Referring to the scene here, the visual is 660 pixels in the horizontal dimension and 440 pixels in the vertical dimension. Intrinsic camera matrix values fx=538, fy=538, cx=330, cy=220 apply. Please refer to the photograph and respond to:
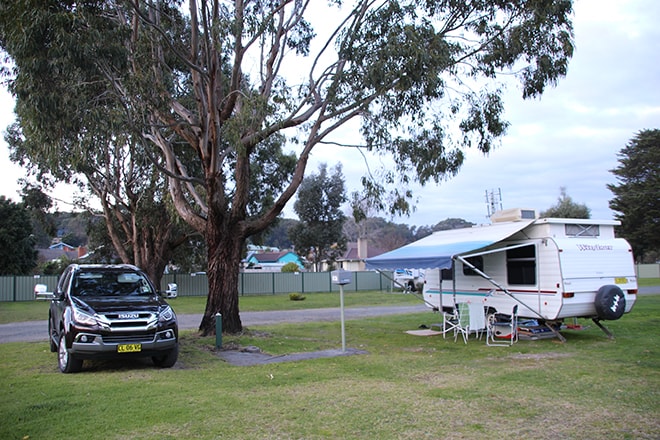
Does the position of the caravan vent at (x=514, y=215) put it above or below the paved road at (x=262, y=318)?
above

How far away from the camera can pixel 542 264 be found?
1288 cm

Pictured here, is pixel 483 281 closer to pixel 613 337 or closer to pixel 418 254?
pixel 418 254

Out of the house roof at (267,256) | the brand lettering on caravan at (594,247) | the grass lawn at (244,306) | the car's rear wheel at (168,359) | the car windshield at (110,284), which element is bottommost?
the grass lawn at (244,306)

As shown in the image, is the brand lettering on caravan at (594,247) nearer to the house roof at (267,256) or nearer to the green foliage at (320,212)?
the green foliage at (320,212)

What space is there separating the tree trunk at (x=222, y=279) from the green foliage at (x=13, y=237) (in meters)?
Answer: 29.1

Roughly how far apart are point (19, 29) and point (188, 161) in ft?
48.6

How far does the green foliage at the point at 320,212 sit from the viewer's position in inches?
1746

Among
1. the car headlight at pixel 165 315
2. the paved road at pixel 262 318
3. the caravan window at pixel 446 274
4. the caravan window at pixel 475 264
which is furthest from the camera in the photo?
the paved road at pixel 262 318

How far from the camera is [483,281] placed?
570 inches

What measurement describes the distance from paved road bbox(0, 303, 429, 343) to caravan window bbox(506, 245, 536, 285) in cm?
830

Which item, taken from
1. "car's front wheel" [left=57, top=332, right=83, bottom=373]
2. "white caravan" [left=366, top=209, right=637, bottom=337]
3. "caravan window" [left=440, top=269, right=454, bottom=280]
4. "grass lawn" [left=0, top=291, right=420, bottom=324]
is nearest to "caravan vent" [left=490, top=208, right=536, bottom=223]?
"white caravan" [left=366, top=209, right=637, bottom=337]

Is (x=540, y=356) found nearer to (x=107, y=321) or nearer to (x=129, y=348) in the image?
(x=129, y=348)

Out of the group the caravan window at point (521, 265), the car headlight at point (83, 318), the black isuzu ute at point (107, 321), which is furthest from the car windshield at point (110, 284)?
the caravan window at point (521, 265)

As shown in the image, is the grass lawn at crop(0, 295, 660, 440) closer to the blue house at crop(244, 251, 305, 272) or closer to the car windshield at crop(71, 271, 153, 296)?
the car windshield at crop(71, 271, 153, 296)
